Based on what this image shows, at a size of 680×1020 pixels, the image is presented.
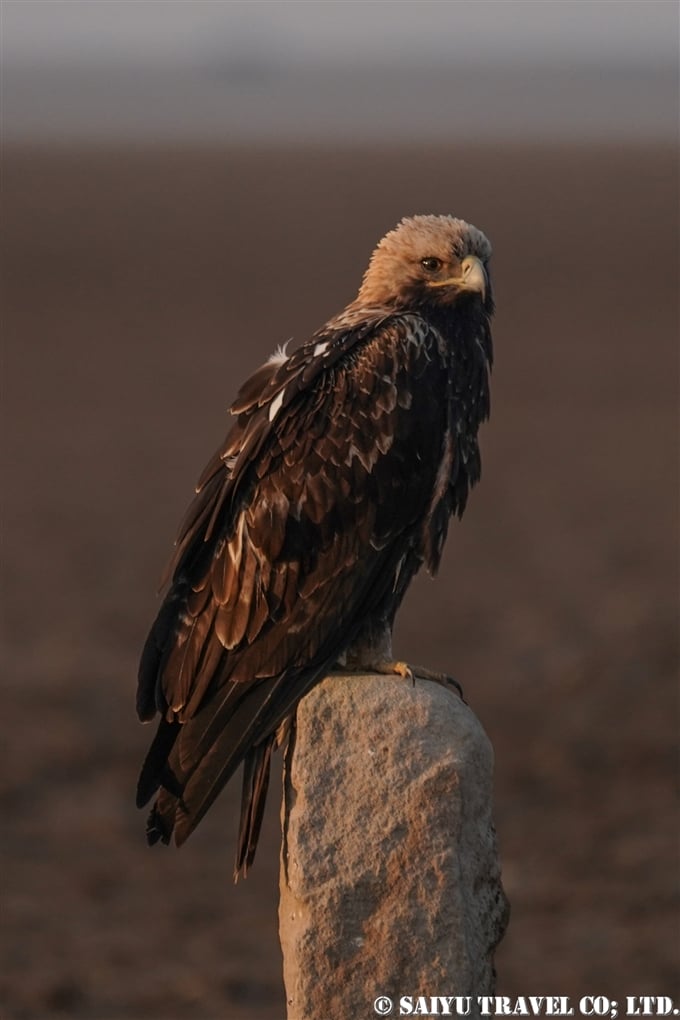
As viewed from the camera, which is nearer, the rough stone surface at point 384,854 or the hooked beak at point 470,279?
the rough stone surface at point 384,854

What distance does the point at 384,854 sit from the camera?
5.89 m

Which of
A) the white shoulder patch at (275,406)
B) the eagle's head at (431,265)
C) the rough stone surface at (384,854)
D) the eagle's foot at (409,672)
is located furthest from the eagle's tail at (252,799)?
the eagle's head at (431,265)

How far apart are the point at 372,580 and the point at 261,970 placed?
163 inches

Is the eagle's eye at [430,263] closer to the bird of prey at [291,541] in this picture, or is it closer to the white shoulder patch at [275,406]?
the bird of prey at [291,541]

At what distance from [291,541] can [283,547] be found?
4 cm

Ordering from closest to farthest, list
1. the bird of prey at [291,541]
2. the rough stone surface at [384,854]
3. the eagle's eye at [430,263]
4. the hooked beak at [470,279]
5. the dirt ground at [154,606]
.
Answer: the rough stone surface at [384,854]
the bird of prey at [291,541]
the hooked beak at [470,279]
the eagle's eye at [430,263]
the dirt ground at [154,606]

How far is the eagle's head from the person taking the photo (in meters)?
6.31

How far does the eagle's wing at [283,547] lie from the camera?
20.0ft

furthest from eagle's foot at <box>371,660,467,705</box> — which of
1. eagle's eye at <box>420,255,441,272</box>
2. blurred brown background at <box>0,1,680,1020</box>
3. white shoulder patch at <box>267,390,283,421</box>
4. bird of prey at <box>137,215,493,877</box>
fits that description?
blurred brown background at <box>0,1,680,1020</box>

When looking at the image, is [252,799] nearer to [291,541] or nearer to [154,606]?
[291,541]

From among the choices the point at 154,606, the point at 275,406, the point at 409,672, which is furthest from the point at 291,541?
the point at 154,606

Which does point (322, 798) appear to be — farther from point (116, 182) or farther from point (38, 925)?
point (116, 182)

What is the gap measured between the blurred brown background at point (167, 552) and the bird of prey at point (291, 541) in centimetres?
351

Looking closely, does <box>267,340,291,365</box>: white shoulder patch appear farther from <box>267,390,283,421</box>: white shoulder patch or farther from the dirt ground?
the dirt ground
